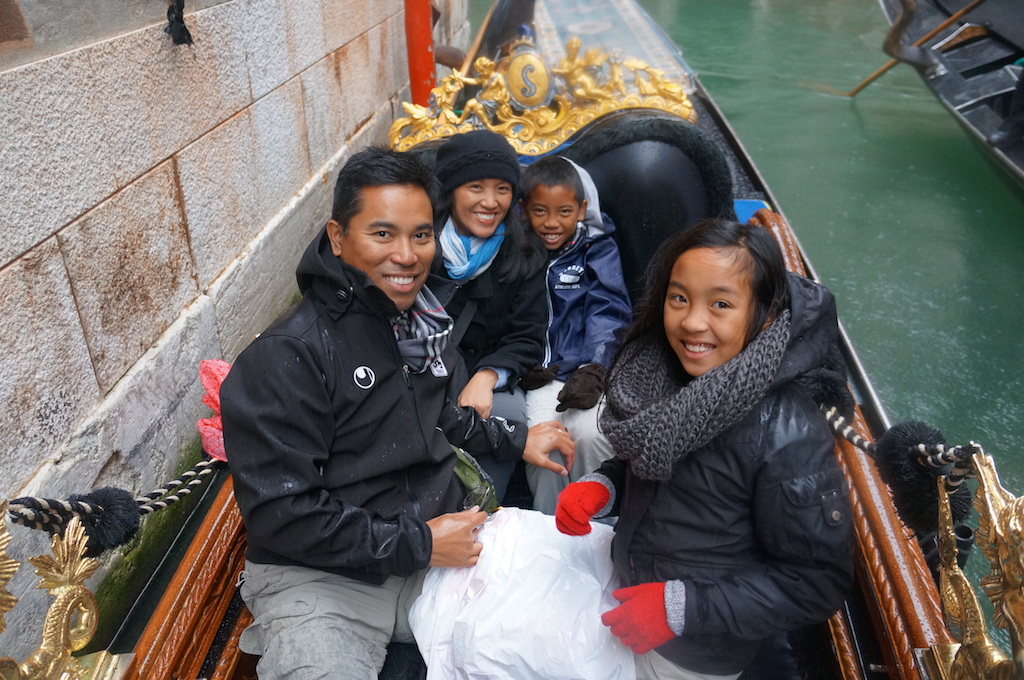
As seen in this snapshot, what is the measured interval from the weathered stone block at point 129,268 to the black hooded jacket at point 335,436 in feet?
2.48

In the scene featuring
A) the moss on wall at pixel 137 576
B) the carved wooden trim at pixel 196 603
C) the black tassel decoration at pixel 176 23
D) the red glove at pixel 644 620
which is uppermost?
the black tassel decoration at pixel 176 23

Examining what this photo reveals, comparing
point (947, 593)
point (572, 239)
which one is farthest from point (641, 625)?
point (572, 239)

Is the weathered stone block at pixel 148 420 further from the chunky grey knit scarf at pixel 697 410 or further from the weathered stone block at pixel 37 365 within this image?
the chunky grey knit scarf at pixel 697 410

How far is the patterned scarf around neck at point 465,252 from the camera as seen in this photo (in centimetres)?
196

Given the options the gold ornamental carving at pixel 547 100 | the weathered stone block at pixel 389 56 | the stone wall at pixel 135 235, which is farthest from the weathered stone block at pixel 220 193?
the weathered stone block at pixel 389 56

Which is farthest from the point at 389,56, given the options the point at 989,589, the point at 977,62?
the point at 977,62

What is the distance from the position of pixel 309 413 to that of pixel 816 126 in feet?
→ 23.9

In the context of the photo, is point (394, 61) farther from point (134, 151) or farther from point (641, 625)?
point (641, 625)

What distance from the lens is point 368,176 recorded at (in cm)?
133

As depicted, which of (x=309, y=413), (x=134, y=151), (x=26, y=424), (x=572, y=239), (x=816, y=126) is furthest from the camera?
(x=816, y=126)

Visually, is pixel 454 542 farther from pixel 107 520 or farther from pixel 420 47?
pixel 420 47

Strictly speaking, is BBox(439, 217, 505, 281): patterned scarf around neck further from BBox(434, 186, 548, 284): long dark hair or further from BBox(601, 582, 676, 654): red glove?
BBox(601, 582, 676, 654): red glove

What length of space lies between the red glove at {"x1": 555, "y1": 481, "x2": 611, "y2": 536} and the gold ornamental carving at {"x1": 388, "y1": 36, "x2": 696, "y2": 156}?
1.82 metres

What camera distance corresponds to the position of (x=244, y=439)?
3.95 ft
